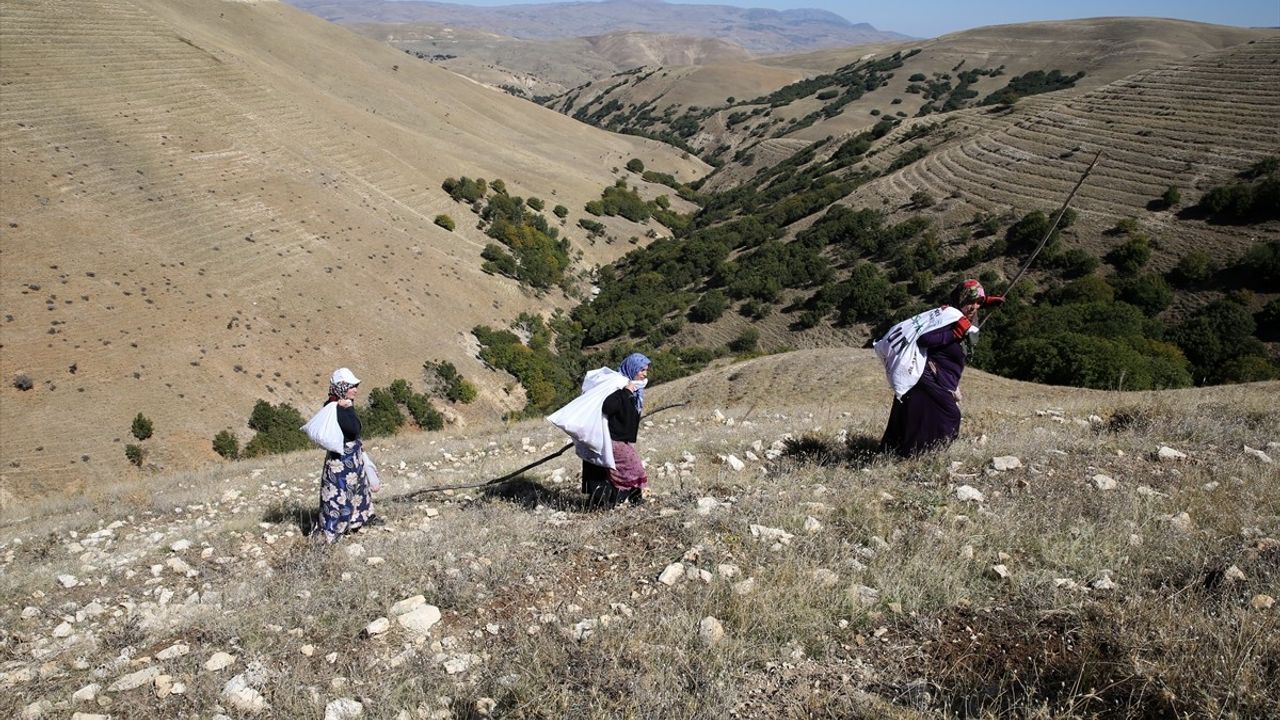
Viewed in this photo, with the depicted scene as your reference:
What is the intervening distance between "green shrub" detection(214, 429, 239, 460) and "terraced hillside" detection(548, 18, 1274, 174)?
64.5 m

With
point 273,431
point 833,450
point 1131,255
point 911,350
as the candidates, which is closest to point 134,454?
point 273,431

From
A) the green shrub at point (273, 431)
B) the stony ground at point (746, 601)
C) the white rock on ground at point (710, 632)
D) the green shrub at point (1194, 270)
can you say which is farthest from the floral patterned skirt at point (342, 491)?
the green shrub at point (1194, 270)

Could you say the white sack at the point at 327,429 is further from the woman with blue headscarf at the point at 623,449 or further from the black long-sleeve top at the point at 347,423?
the woman with blue headscarf at the point at 623,449

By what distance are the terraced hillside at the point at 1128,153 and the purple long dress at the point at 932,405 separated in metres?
26.2

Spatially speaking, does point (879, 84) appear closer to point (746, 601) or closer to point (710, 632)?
A: point (746, 601)

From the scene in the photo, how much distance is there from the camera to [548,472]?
8.32 m

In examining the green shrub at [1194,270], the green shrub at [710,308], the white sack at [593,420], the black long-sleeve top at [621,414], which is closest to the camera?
the white sack at [593,420]

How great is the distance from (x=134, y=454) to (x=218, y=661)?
2137cm

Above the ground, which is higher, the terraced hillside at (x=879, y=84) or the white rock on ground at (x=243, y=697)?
the terraced hillside at (x=879, y=84)

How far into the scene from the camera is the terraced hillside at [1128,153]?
2789 cm

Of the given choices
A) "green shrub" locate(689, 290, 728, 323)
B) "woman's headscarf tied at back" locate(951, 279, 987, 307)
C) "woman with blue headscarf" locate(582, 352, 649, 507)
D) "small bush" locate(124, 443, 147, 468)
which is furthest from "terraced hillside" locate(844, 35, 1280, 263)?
"small bush" locate(124, 443, 147, 468)

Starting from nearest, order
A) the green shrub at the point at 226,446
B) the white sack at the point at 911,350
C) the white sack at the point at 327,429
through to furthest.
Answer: the white sack at the point at 911,350 < the white sack at the point at 327,429 < the green shrub at the point at 226,446

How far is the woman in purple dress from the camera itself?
5852 mm

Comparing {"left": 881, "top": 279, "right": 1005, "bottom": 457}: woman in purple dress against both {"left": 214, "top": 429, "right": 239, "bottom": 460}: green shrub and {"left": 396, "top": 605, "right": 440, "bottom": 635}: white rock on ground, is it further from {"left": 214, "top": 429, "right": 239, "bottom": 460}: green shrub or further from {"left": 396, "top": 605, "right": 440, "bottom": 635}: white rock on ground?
{"left": 214, "top": 429, "right": 239, "bottom": 460}: green shrub
